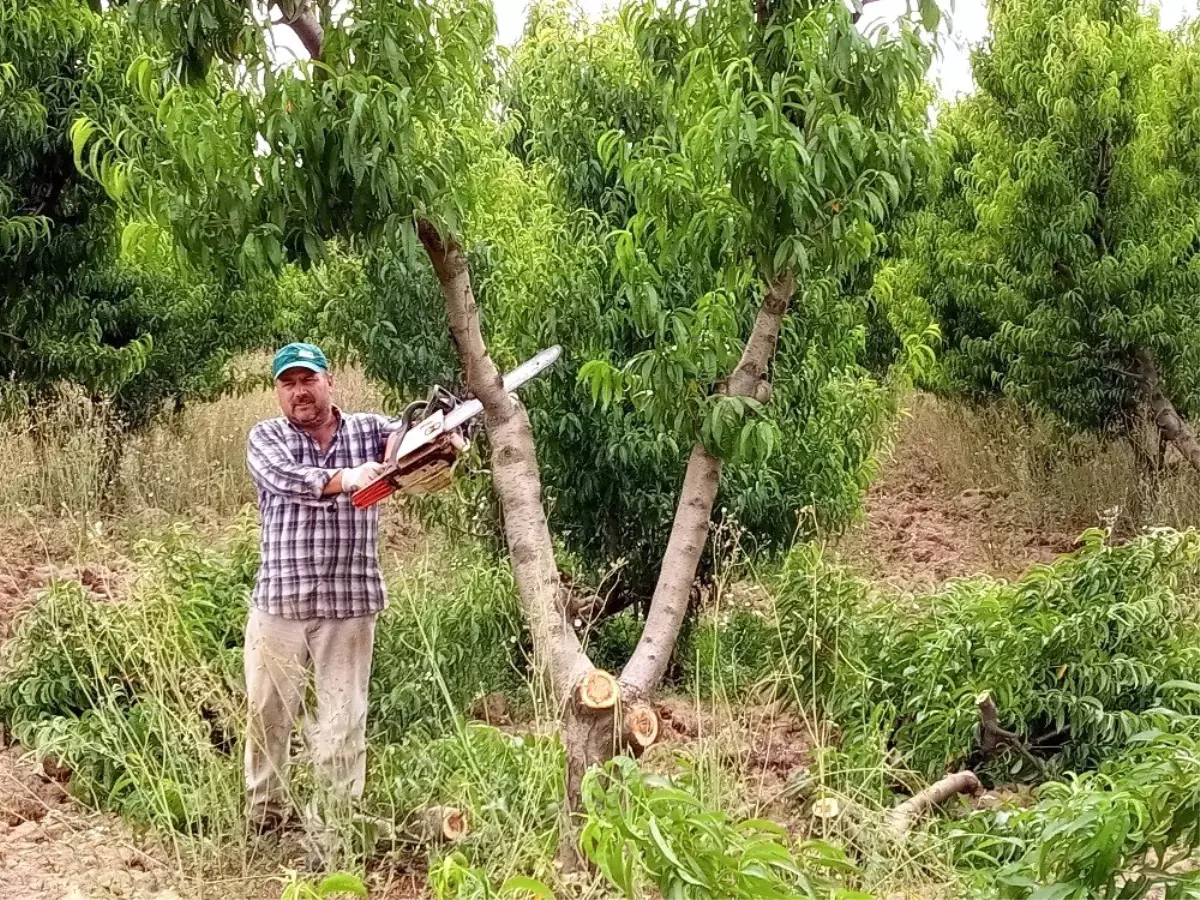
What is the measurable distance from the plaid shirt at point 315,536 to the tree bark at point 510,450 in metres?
0.37

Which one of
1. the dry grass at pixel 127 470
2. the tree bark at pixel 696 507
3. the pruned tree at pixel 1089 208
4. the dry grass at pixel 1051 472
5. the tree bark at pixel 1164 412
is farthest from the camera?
the dry grass at pixel 1051 472

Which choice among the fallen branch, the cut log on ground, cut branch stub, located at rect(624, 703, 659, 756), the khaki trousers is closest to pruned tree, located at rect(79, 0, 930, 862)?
cut branch stub, located at rect(624, 703, 659, 756)

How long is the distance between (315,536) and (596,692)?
41.4 inches

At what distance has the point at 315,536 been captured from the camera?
376cm

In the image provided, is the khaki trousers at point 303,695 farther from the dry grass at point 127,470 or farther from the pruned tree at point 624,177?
the dry grass at point 127,470

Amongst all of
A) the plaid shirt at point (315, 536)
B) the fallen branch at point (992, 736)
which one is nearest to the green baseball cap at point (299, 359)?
the plaid shirt at point (315, 536)

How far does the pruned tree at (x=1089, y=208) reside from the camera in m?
7.40

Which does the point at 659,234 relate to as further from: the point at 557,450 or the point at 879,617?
the point at 879,617

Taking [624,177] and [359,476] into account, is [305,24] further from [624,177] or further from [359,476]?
[359,476]

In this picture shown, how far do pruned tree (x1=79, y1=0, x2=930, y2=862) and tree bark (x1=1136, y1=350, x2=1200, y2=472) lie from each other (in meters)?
4.54

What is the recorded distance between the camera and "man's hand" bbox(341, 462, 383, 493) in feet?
11.1

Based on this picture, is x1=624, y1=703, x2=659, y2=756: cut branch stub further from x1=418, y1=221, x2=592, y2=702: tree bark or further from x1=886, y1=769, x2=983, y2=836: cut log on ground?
x1=886, y1=769, x2=983, y2=836: cut log on ground

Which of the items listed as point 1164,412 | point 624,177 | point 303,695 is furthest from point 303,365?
point 1164,412

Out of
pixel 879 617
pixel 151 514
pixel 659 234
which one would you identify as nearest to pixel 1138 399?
pixel 879 617
